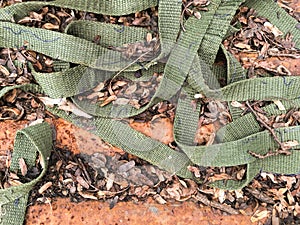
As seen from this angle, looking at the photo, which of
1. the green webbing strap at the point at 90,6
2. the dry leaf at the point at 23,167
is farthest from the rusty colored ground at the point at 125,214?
the green webbing strap at the point at 90,6

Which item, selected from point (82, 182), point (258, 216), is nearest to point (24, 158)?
point (82, 182)

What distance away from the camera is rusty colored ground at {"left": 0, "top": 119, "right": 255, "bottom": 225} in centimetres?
198

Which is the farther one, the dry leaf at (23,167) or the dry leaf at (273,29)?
the dry leaf at (273,29)

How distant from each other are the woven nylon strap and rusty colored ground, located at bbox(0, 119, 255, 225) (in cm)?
4

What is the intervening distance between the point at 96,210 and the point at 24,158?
0.30 metres

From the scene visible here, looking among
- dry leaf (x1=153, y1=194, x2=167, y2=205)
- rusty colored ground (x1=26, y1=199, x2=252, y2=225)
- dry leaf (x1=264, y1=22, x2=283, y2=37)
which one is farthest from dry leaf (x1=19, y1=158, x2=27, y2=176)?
dry leaf (x1=264, y1=22, x2=283, y2=37)

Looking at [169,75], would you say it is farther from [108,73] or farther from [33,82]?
[33,82]

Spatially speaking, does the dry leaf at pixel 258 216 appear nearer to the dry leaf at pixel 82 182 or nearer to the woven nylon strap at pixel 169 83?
the woven nylon strap at pixel 169 83

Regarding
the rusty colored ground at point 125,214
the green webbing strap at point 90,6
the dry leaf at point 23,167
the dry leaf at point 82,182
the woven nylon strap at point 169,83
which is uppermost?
the green webbing strap at point 90,6

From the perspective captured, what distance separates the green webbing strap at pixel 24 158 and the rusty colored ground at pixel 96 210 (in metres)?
0.04

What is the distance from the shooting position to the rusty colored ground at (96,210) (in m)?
1.98

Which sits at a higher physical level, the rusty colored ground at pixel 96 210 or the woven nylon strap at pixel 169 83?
the woven nylon strap at pixel 169 83

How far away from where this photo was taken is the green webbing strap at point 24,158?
1936 mm

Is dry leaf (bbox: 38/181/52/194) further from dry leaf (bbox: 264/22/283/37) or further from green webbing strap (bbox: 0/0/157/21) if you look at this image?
dry leaf (bbox: 264/22/283/37)
